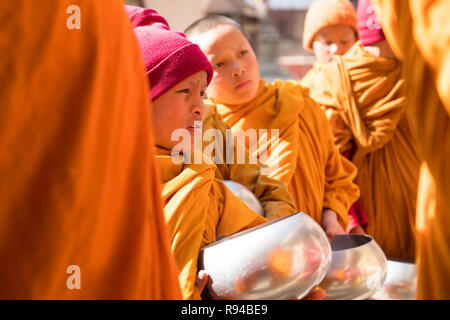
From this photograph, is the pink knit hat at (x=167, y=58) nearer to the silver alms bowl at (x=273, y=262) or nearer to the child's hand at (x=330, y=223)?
the silver alms bowl at (x=273, y=262)

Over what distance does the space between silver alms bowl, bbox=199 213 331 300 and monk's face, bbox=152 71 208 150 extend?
370 mm

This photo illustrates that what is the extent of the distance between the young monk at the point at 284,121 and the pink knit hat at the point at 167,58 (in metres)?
0.48

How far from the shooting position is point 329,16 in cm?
343

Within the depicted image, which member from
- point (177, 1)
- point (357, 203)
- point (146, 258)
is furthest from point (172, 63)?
point (177, 1)

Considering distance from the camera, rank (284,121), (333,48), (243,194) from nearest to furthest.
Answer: (243,194)
(284,121)
(333,48)

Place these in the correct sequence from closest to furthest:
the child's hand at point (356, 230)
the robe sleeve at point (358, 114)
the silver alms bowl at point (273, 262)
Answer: the silver alms bowl at point (273, 262) < the child's hand at point (356, 230) < the robe sleeve at point (358, 114)

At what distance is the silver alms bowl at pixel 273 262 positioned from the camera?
1.14 meters

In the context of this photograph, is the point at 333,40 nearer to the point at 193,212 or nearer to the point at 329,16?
the point at 329,16

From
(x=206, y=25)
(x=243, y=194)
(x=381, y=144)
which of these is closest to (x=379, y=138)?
(x=381, y=144)

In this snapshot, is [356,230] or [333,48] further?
[333,48]

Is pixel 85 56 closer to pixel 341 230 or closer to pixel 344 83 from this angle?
pixel 341 230

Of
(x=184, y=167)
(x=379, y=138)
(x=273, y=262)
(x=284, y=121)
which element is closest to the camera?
(x=273, y=262)

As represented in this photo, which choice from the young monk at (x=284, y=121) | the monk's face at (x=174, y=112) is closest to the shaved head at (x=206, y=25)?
the young monk at (x=284, y=121)

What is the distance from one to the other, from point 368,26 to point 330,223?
1.12 m
